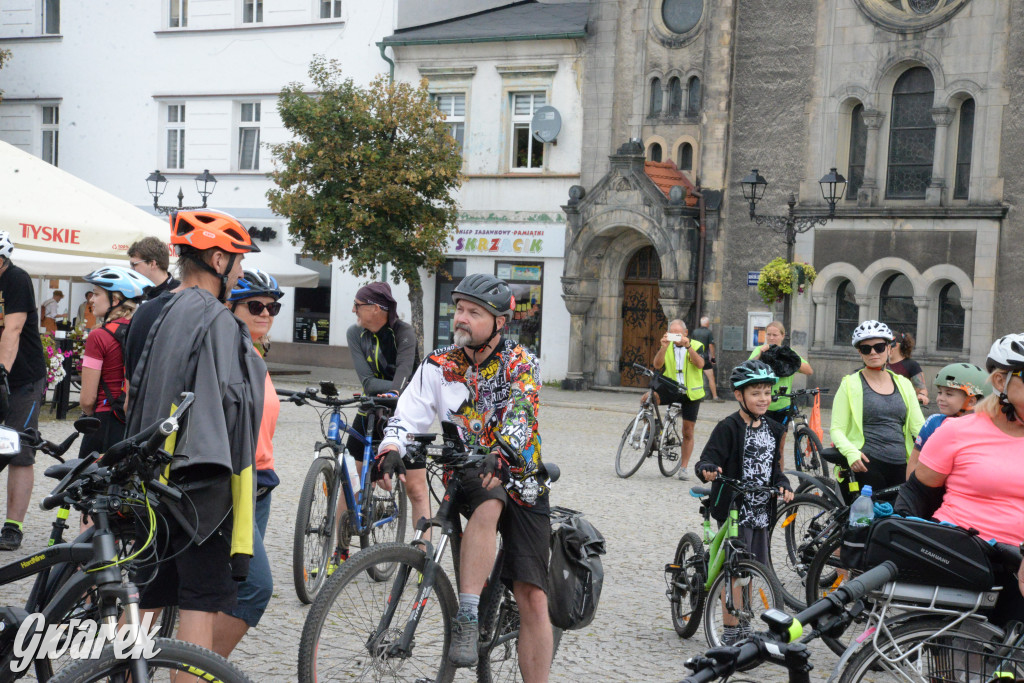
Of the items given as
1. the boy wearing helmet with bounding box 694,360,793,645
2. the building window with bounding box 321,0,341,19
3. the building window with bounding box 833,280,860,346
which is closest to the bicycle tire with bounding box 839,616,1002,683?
the boy wearing helmet with bounding box 694,360,793,645

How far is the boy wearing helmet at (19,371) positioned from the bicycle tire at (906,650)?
→ 17.8 feet

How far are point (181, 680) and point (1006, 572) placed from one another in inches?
119

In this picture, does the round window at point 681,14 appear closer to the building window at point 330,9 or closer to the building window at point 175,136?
the building window at point 330,9

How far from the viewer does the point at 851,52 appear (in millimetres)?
25047

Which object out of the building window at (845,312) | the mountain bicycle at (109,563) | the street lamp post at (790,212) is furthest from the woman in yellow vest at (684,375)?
the building window at (845,312)

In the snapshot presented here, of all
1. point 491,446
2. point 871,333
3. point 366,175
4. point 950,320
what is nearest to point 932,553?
point 491,446

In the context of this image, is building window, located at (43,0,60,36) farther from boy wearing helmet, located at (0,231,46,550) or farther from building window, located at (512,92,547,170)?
boy wearing helmet, located at (0,231,46,550)

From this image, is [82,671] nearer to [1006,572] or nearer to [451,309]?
[1006,572]

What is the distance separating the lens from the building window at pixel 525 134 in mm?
28891

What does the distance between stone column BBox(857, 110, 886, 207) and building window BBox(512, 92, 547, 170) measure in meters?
7.72

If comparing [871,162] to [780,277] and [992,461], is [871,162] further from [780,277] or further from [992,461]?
[992,461]

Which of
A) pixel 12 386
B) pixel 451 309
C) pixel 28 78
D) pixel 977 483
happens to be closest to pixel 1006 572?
pixel 977 483

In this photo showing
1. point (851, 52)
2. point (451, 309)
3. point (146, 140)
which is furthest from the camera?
point (146, 140)

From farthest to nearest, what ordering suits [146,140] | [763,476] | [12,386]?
[146,140] < [12,386] < [763,476]
